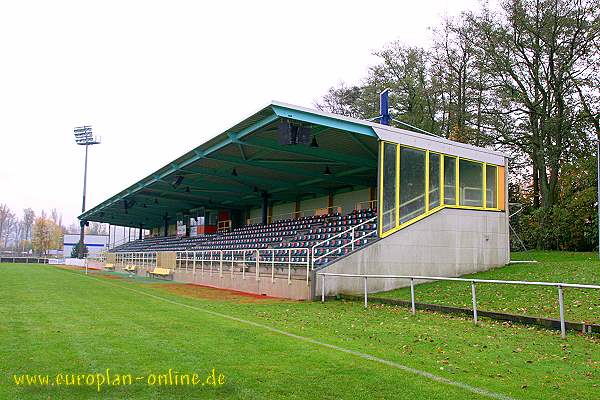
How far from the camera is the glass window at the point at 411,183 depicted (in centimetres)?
1939

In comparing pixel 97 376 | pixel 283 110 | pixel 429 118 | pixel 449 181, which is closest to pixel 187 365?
pixel 97 376

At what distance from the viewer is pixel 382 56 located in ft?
135

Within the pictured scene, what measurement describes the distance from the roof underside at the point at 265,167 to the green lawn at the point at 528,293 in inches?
241

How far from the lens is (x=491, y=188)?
22.2 meters

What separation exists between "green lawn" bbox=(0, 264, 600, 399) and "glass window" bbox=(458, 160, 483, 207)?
32.9 feet

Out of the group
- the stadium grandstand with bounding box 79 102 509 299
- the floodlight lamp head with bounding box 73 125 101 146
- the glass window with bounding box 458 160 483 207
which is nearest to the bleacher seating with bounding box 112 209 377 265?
the stadium grandstand with bounding box 79 102 509 299

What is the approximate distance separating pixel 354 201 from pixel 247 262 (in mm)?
9779

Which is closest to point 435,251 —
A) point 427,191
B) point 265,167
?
point 427,191

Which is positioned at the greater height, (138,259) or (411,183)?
(411,183)

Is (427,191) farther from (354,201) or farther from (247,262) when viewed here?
(354,201)

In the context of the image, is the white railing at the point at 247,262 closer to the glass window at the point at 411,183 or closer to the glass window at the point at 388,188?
the glass window at the point at 388,188

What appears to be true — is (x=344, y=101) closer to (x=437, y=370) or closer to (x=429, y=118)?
(x=429, y=118)

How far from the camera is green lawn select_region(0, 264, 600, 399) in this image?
5570 mm

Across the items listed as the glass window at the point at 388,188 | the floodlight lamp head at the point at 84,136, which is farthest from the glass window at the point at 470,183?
the floodlight lamp head at the point at 84,136
